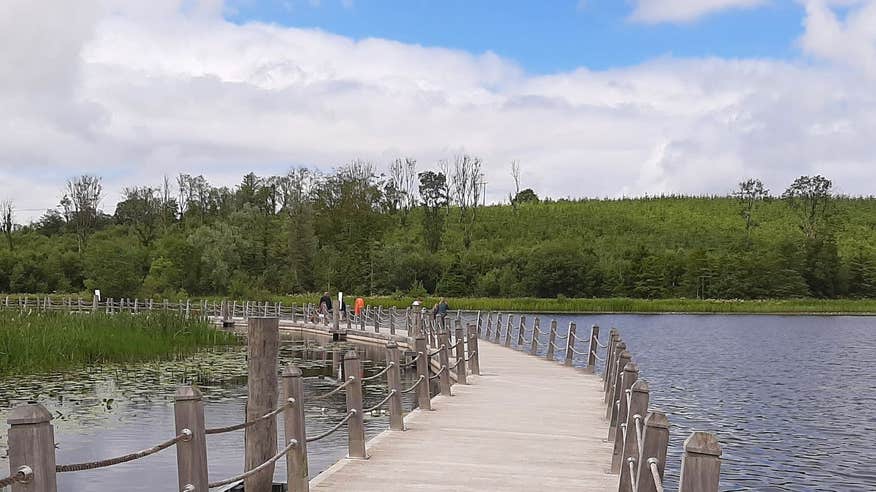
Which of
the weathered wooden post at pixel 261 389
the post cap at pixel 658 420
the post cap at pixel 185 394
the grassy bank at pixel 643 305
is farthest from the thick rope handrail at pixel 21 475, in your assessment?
the grassy bank at pixel 643 305

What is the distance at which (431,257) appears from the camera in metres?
82.8

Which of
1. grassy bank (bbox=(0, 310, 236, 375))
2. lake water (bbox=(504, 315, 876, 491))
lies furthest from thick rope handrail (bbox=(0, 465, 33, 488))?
grassy bank (bbox=(0, 310, 236, 375))

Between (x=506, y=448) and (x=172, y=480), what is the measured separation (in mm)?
5098

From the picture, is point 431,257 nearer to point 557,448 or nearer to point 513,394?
point 513,394

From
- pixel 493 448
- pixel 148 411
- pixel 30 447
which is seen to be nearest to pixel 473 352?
pixel 148 411

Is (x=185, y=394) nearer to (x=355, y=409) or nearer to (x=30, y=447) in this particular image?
(x=30, y=447)

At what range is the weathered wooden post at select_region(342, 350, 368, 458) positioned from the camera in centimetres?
1025

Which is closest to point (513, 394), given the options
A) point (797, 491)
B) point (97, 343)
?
point (797, 491)

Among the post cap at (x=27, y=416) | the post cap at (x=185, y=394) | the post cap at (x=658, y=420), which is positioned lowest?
the post cap at (x=658, y=420)

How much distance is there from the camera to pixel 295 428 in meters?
8.53

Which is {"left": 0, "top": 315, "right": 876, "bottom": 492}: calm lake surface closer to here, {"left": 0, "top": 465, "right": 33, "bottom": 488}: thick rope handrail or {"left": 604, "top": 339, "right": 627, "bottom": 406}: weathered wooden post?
{"left": 604, "top": 339, "right": 627, "bottom": 406}: weathered wooden post

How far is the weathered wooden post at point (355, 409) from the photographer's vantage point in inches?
404

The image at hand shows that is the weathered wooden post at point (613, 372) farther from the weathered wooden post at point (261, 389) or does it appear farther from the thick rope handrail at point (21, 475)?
the thick rope handrail at point (21, 475)

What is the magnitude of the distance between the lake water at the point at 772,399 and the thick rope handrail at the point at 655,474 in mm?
8755
